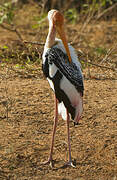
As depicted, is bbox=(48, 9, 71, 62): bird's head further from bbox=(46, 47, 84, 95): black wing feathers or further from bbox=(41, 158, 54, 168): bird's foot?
bbox=(41, 158, 54, 168): bird's foot

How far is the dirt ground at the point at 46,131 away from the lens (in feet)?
12.4

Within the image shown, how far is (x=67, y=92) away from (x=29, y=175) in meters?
0.90

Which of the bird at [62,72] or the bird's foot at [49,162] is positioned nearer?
the bird at [62,72]

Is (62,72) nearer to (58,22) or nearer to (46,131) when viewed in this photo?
(58,22)

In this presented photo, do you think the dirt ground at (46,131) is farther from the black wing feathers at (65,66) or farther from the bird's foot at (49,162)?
the black wing feathers at (65,66)

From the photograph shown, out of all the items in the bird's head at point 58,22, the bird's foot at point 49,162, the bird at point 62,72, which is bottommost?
the bird's foot at point 49,162

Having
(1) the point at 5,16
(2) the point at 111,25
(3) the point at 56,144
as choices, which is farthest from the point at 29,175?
(2) the point at 111,25

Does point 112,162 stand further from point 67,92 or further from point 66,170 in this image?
point 67,92

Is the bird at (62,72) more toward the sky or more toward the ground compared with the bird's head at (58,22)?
more toward the ground

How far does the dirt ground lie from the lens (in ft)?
12.4

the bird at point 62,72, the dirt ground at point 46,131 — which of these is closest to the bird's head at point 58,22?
the bird at point 62,72

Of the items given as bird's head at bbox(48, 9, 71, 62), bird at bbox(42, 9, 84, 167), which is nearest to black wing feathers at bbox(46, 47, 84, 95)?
bird at bbox(42, 9, 84, 167)

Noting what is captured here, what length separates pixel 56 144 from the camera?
4254 mm

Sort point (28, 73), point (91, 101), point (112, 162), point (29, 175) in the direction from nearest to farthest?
point (29, 175), point (112, 162), point (91, 101), point (28, 73)
